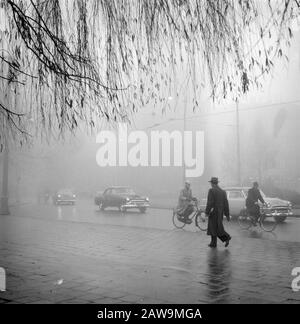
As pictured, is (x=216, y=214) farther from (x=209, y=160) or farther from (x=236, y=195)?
(x=209, y=160)

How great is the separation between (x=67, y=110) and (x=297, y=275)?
15.8 feet

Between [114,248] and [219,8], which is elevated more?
[219,8]

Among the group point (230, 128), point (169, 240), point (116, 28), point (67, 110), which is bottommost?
point (169, 240)

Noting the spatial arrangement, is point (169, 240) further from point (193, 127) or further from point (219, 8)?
point (193, 127)

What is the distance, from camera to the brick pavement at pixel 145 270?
18.9 ft

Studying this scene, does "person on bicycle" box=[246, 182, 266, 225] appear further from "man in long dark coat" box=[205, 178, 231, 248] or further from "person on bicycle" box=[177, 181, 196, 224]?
"man in long dark coat" box=[205, 178, 231, 248]

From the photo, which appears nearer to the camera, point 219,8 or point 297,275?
point 219,8

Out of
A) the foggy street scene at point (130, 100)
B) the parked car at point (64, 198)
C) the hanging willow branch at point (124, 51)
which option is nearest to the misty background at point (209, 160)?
the parked car at point (64, 198)

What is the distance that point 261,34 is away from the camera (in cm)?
406

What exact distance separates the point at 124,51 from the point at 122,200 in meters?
24.2

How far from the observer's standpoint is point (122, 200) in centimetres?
2822

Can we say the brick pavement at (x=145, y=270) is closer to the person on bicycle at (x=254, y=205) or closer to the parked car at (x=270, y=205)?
the person on bicycle at (x=254, y=205)

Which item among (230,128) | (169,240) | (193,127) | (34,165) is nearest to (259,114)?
(230,128)

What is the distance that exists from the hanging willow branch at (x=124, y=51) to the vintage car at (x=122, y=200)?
23.0 m
